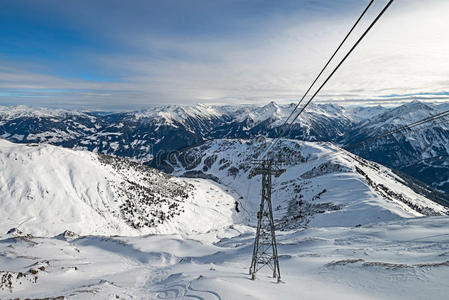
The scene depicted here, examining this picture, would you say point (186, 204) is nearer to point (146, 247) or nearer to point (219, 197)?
point (219, 197)

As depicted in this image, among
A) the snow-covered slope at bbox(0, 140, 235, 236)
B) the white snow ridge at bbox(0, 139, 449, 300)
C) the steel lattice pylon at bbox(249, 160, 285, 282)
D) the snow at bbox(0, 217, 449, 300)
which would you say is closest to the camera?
the snow at bbox(0, 217, 449, 300)

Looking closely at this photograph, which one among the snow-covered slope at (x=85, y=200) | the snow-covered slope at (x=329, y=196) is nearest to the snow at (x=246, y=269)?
the snow-covered slope at (x=329, y=196)

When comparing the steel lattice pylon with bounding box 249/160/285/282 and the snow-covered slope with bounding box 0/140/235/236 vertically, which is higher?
the steel lattice pylon with bounding box 249/160/285/282

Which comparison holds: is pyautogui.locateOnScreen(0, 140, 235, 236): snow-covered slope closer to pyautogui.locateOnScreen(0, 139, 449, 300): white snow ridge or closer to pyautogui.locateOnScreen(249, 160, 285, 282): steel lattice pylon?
pyautogui.locateOnScreen(0, 139, 449, 300): white snow ridge

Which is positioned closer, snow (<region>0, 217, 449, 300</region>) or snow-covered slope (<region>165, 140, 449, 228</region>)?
snow (<region>0, 217, 449, 300</region>)

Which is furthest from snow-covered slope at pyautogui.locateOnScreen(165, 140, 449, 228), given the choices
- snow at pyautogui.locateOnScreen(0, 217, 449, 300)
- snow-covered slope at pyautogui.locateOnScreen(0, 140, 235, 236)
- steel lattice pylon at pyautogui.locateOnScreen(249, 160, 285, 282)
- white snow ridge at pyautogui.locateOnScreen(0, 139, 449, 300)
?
snow-covered slope at pyautogui.locateOnScreen(0, 140, 235, 236)

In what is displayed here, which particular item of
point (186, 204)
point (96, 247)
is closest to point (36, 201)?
point (96, 247)

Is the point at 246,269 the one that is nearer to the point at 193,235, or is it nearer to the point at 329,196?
the point at 193,235

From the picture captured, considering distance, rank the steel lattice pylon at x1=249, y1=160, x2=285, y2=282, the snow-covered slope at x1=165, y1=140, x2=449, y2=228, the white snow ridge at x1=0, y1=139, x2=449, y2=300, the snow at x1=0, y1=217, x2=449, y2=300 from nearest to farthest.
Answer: the snow at x1=0, y1=217, x2=449, y2=300
the white snow ridge at x1=0, y1=139, x2=449, y2=300
the steel lattice pylon at x1=249, y1=160, x2=285, y2=282
the snow-covered slope at x1=165, y1=140, x2=449, y2=228
